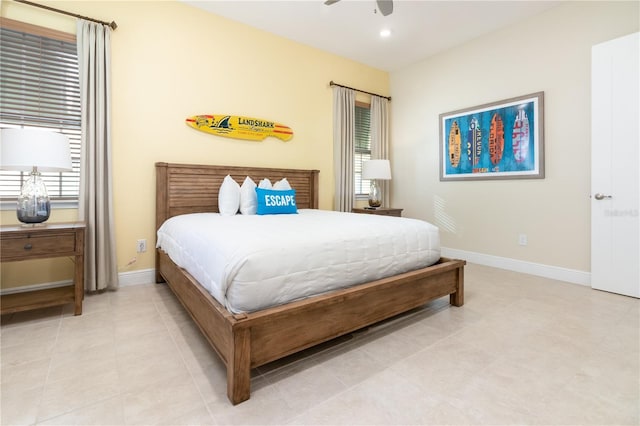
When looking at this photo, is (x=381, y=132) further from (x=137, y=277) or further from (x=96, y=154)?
(x=137, y=277)

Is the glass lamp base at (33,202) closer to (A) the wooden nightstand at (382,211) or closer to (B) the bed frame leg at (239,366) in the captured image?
(B) the bed frame leg at (239,366)

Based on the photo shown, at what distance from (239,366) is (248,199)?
2.03 m

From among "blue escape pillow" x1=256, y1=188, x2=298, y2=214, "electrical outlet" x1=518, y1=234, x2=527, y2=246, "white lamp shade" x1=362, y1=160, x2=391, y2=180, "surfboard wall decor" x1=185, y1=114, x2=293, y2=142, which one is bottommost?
"electrical outlet" x1=518, y1=234, x2=527, y2=246

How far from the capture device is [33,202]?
2223mm

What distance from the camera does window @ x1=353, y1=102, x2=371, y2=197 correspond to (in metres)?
4.75

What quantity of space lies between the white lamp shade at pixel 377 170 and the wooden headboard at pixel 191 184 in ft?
4.35

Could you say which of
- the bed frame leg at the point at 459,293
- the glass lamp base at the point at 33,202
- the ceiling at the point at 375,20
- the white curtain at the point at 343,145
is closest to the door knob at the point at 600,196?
the bed frame leg at the point at 459,293

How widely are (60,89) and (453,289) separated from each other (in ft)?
12.1

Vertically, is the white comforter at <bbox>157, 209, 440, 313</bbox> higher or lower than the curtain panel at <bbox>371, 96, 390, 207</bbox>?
lower

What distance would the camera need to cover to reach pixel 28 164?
206cm

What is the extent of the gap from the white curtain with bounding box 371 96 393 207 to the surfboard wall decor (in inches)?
57.7

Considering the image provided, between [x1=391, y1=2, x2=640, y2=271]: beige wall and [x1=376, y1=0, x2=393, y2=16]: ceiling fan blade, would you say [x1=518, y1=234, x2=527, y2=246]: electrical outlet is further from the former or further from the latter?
[x1=376, y1=0, x2=393, y2=16]: ceiling fan blade

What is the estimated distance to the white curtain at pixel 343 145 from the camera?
4.40 m

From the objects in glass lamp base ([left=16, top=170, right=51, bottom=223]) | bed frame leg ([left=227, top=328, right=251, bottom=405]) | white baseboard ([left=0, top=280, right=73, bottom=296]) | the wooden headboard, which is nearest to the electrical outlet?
the wooden headboard
